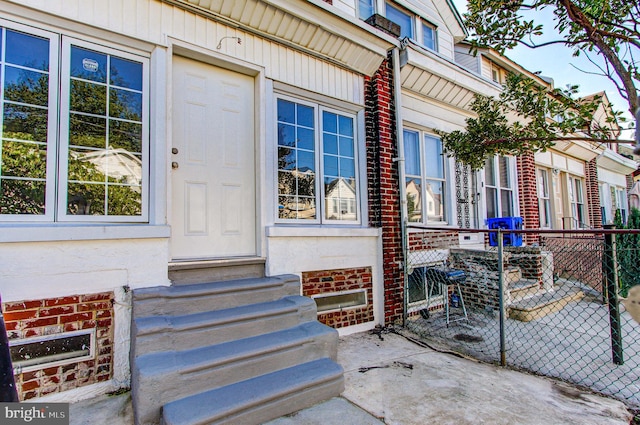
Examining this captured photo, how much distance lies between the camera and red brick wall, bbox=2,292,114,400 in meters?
2.39

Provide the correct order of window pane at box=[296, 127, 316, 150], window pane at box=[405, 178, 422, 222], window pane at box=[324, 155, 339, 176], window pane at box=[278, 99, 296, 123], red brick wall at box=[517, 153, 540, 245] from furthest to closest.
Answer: red brick wall at box=[517, 153, 540, 245] < window pane at box=[405, 178, 422, 222] < window pane at box=[324, 155, 339, 176] < window pane at box=[296, 127, 316, 150] < window pane at box=[278, 99, 296, 123]

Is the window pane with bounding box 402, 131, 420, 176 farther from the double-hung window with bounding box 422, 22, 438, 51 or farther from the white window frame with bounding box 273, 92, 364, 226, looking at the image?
the double-hung window with bounding box 422, 22, 438, 51

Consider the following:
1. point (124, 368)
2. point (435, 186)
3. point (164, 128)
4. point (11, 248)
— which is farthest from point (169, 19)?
point (435, 186)

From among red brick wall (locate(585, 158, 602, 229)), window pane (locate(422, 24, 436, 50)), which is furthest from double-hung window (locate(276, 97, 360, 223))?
red brick wall (locate(585, 158, 602, 229))

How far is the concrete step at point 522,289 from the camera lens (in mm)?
5531

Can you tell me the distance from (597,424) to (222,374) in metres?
2.69

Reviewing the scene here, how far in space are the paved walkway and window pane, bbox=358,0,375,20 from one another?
5106 millimetres

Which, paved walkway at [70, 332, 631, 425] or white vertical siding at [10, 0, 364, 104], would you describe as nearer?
paved walkway at [70, 332, 631, 425]

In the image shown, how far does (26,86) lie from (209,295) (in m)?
2.25

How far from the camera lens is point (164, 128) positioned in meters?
3.14

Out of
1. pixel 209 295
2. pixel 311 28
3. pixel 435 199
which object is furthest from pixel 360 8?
pixel 209 295

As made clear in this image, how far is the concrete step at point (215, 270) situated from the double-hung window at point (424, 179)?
2.89 meters

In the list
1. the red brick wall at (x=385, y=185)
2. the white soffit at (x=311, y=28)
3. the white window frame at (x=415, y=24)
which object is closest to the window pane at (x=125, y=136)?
the white soffit at (x=311, y=28)

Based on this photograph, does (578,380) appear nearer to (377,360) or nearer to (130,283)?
(377,360)
